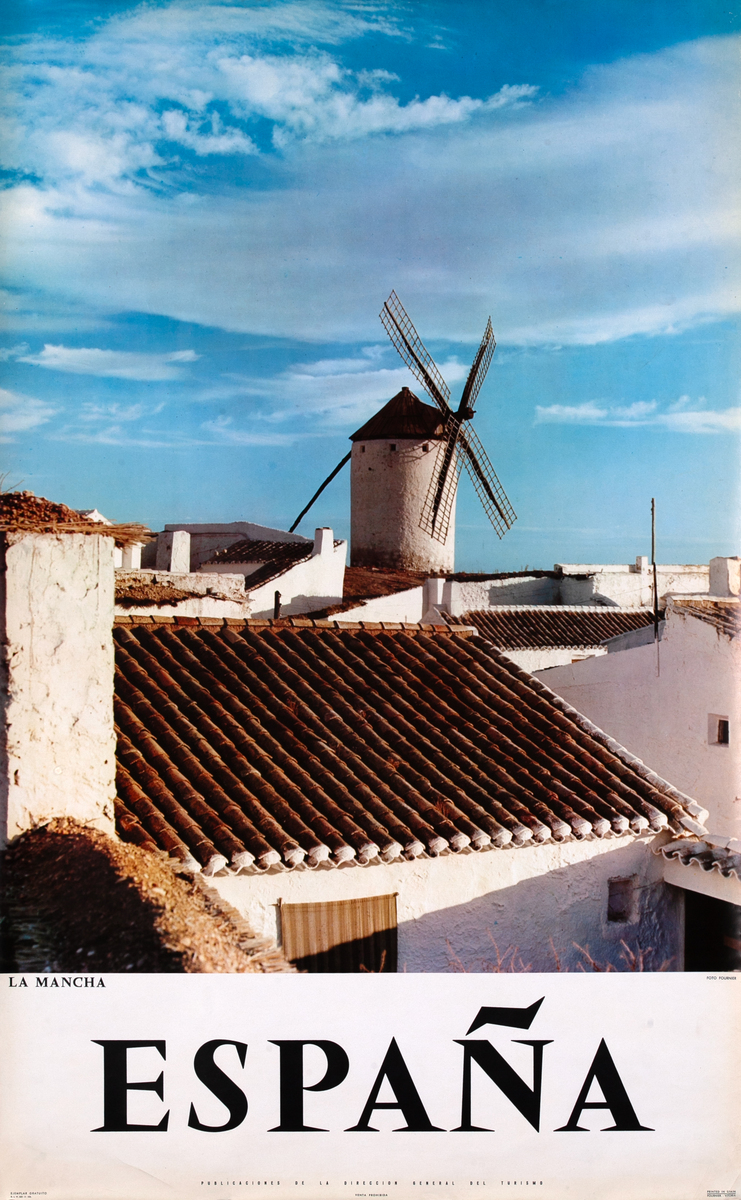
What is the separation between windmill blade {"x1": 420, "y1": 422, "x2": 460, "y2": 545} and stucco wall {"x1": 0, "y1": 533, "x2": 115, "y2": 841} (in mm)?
16802

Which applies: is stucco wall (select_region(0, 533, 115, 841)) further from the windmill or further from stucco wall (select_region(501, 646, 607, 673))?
the windmill

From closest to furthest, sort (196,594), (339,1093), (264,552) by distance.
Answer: (339,1093) < (196,594) < (264,552)

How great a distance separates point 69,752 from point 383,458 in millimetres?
Answer: 17332

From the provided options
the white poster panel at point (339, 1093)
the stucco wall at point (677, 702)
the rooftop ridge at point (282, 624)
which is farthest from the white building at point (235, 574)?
the white poster panel at point (339, 1093)

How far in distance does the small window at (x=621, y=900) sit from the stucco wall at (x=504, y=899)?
3cm

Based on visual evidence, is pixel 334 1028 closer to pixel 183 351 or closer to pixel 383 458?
pixel 183 351

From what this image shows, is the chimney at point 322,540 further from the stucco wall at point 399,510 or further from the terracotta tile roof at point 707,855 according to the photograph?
the terracotta tile roof at point 707,855

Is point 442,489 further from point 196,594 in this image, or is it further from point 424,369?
point 196,594

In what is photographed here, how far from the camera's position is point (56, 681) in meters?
3.49

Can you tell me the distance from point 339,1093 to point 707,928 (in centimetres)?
257

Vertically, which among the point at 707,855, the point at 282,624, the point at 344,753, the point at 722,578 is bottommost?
the point at 707,855

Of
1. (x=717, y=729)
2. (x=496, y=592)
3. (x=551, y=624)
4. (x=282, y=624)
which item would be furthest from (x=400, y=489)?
(x=282, y=624)

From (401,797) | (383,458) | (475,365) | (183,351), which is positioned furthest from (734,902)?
(383,458)

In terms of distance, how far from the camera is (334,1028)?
3.71 m
